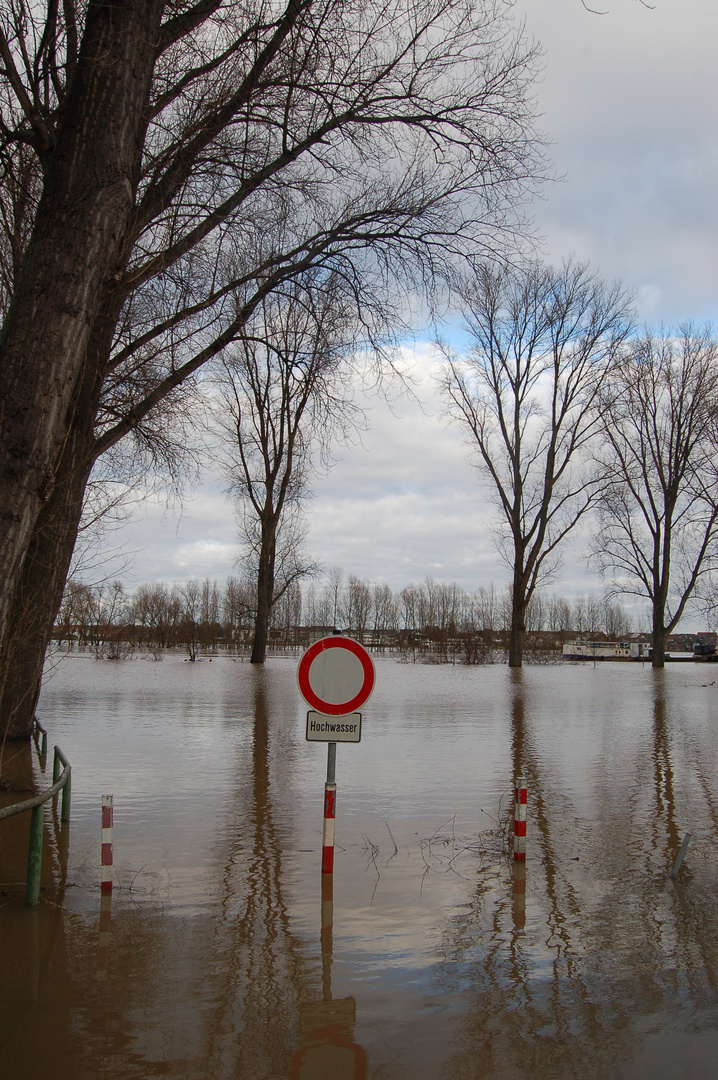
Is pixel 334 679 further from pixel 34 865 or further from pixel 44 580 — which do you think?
pixel 44 580

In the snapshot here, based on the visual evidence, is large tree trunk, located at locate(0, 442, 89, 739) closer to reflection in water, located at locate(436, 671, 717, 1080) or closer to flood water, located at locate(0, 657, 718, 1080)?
flood water, located at locate(0, 657, 718, 1080)

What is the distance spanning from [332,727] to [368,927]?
4.18ft

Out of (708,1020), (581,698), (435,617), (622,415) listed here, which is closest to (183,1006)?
(708,1020)

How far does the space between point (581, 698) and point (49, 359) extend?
2097cm

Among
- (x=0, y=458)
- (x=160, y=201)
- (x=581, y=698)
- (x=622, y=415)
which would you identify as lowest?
(x=581, y=698)

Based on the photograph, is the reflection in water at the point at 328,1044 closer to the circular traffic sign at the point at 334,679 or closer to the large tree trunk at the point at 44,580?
the circular traffic sign at the point at 334,679

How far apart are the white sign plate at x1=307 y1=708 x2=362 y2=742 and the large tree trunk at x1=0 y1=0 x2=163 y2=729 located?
Answer: 6.80 ft

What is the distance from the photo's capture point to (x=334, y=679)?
18.6ft

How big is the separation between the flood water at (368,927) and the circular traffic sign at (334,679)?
1.27 m

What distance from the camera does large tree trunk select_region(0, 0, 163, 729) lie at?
4625mm

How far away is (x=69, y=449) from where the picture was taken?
8.73 metres

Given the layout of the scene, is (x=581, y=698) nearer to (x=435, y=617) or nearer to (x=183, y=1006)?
(x=183, y=1006)

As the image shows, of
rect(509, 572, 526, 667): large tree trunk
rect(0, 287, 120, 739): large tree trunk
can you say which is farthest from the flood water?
rect(509, 572, 526, 667): large tree trunk

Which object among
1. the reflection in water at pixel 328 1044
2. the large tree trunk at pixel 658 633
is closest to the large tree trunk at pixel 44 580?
the reflection in water at pixel 328 1044
